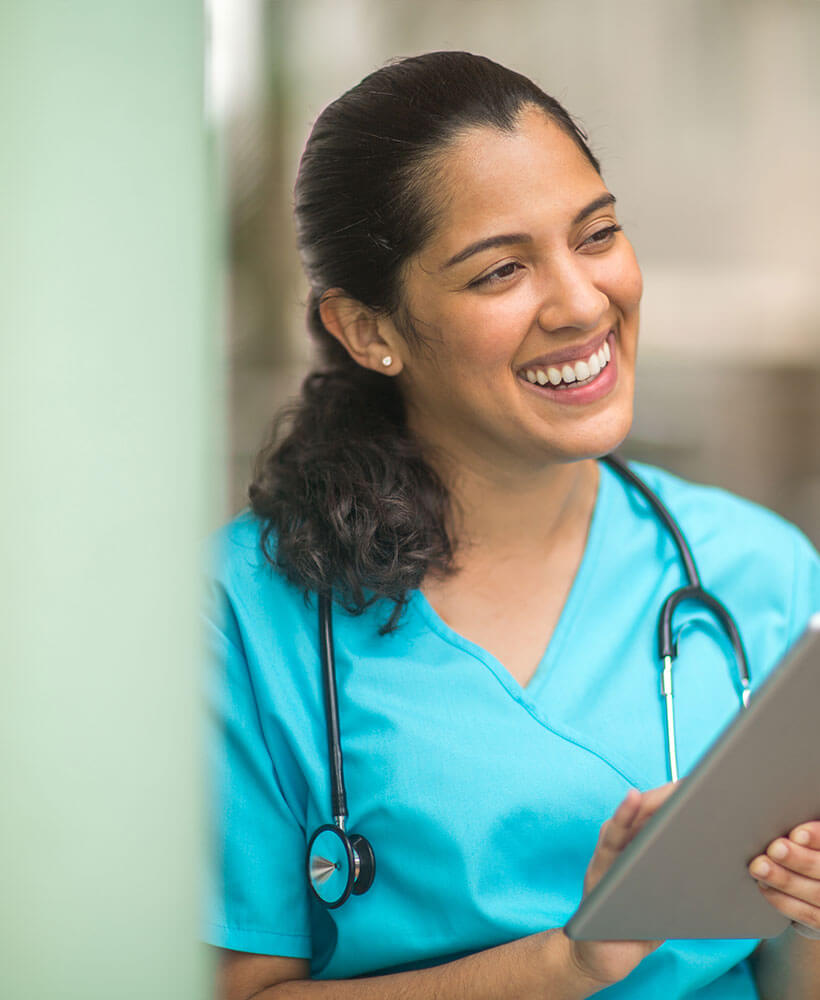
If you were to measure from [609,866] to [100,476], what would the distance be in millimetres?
440

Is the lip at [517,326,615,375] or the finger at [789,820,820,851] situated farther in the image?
the lip at [517,326,615,375]

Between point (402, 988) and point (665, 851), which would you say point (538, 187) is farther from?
point (402, 988)

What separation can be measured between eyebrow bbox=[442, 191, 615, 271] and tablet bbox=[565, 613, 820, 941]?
450mm

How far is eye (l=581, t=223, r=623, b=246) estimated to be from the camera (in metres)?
0.92

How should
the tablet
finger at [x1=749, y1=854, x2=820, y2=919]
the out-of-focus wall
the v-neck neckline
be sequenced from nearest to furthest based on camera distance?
the tablet, finger at [x1=749, y1=854, x2=820, y2=919], the v-neck neckline, the out-of-focus wall

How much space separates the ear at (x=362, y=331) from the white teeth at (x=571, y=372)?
0.46 ft

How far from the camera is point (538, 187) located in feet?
2.93

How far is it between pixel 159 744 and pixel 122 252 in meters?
0.18

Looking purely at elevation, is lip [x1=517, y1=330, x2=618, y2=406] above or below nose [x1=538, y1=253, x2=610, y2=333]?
below

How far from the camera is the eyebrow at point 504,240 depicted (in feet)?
2.91

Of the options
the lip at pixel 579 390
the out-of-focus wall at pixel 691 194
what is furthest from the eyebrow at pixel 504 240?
the out-of-focus wall at pixel 691 194

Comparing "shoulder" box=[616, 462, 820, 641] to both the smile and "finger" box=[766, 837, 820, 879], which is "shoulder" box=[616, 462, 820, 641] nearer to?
→ the smile

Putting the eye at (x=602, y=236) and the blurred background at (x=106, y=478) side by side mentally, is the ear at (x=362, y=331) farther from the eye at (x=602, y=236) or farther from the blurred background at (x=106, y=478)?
the blurred background at (x=106, y=478)

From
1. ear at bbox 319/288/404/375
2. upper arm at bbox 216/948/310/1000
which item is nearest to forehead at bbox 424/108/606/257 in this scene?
ear at bbox 319/288/404/375
